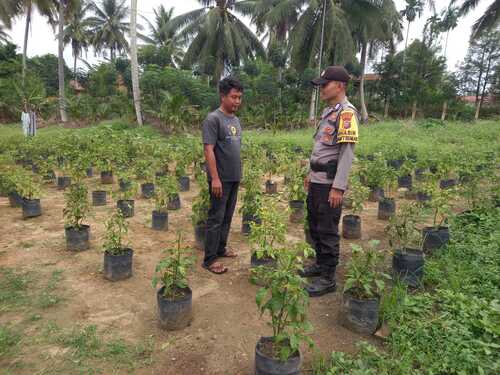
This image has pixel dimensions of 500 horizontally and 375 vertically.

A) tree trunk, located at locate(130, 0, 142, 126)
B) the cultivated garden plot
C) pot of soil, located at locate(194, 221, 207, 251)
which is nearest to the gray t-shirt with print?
the cultivated garden plot

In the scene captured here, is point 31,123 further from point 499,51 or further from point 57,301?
point 499,51

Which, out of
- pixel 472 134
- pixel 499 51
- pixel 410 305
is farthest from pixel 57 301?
pixel 499 51

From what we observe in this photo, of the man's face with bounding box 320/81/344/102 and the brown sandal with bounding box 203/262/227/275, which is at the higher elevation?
the man's face with bounding box 320/81/344/102

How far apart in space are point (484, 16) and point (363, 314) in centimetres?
2201

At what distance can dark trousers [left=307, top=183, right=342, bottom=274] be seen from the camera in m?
3.01

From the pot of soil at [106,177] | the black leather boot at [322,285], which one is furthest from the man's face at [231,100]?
the pot of soil at [106,177]

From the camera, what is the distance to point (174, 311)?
259 cm

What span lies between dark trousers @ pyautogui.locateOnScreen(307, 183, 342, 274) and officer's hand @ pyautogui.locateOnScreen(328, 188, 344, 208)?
0.11m

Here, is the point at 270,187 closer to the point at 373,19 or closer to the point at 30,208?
the point at 30,208

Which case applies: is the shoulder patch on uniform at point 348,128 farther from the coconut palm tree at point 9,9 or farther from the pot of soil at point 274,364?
the coconut palm tree at point 9,9

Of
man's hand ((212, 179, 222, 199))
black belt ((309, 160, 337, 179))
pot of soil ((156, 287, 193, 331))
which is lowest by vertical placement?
pot of soil ((156, 287, 193, 331))

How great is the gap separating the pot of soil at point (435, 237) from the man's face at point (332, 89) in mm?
1997

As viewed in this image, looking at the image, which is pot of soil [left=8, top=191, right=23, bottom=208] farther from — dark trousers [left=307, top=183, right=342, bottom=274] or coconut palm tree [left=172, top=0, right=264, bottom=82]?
coconut palm tree [left=172, top=0, right=264, bottom=82]

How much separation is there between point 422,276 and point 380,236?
1.51 meters
